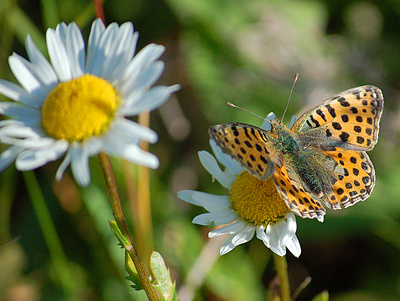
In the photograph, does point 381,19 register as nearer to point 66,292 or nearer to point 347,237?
point 347,237

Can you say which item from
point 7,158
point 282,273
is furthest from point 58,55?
point 282,273

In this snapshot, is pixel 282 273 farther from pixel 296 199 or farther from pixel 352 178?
pixel 352 178

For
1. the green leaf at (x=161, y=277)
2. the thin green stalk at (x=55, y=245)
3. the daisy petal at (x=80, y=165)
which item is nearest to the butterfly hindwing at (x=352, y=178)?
the green leaf at (x=161, y=277)

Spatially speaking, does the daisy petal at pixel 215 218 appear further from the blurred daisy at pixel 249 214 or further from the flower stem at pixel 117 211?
the flower stem at pixel 117 211

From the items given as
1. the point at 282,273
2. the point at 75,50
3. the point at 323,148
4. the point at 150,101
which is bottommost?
the point at 282,273

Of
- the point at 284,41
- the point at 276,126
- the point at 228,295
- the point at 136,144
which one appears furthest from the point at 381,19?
the point at 136,144

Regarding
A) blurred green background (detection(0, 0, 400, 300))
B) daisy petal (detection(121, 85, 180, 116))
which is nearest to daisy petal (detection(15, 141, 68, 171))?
daisy petal (detection(121, 85, 180, 116))
